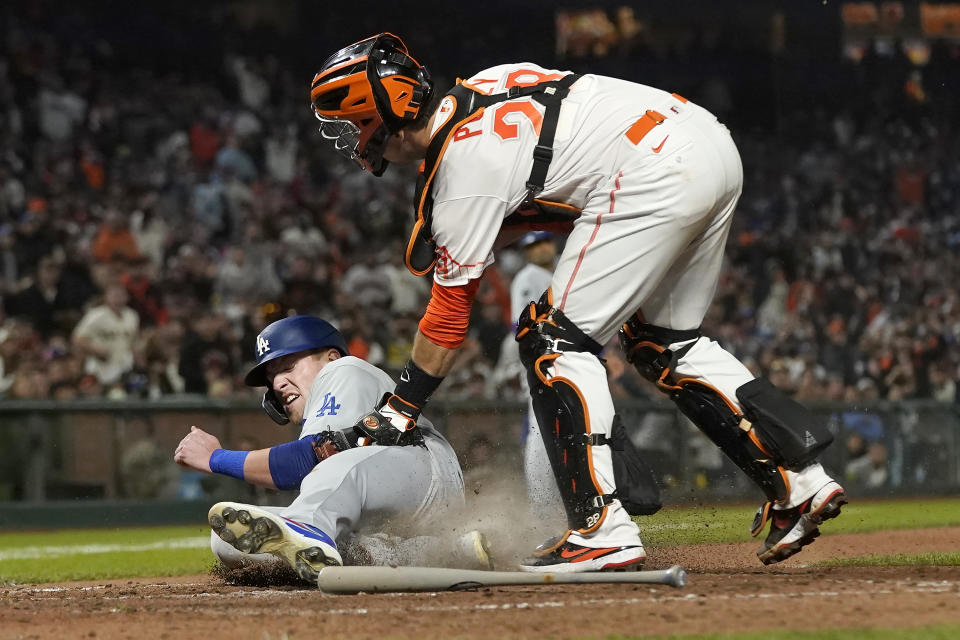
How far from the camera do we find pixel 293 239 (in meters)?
14.6

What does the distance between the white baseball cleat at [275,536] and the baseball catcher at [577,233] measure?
0.54 metres

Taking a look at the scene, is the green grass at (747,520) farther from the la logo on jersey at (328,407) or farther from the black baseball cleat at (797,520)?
the la logo on jersey at (328,407)

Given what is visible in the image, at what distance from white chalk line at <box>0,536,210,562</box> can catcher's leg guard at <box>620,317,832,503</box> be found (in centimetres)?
471

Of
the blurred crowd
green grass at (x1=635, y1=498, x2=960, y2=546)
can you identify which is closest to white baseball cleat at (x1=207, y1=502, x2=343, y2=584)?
green grass at (x1=635, y1=498, x2=960, y2=546)

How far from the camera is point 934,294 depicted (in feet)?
52.4

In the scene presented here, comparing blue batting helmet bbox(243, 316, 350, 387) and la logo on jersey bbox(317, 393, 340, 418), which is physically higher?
blue batting helmet bbox(243, 316, 350, 387)

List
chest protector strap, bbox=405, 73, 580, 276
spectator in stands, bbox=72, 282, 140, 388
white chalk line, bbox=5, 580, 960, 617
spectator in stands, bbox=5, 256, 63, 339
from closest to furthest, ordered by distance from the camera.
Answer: white chalk line, bbox=5, 580, 960, 617 → chest protector strap, bbox=405, 73, 580, 276 → spectator in stands, bbox=72, 282, 140, 388 → spectator in stands, bbox=5, 256, 63, 339

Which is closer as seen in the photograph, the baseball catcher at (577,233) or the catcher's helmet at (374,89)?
the baseball catcher at (577,233)

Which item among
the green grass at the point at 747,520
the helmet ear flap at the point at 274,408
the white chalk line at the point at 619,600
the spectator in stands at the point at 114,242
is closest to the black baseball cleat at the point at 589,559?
the white chalk line at the point at 619,600

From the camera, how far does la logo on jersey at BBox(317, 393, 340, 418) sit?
5074mm

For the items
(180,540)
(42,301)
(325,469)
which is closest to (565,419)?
(325,469)

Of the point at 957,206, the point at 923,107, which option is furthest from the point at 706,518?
the point at 923,107

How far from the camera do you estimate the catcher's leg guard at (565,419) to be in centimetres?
446

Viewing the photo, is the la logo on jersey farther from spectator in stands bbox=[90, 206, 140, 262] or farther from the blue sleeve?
spectator in stands bbox=[90, 206, 140, 262]
